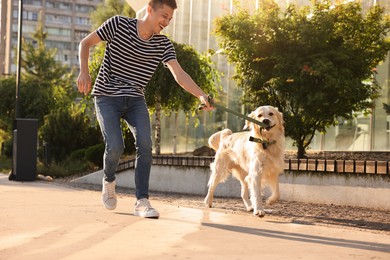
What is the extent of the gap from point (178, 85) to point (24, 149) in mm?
4816

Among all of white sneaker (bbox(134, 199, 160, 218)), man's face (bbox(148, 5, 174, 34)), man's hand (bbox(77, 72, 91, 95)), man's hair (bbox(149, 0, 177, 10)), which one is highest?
man's hair (bbox(149, 0, 177, 10))

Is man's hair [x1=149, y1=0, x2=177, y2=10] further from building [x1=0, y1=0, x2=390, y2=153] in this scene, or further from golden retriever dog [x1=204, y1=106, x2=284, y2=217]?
building [x1=0, y1=0, x2=390, y2=153]

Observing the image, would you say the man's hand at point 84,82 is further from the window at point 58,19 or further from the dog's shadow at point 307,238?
the window at point 58,19

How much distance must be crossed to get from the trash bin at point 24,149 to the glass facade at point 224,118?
3.82m

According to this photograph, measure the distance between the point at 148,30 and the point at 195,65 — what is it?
11.1m

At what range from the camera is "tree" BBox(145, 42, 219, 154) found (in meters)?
16.4

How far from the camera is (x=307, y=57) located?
1116cm

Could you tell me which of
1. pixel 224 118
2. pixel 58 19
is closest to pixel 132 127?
pixel 224 118

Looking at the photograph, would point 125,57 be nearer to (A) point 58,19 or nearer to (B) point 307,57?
(B) point 307,57

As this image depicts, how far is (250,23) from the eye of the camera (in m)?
11.7

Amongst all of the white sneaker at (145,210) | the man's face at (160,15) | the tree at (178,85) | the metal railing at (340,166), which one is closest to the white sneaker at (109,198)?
the white sneaker at (145,210)

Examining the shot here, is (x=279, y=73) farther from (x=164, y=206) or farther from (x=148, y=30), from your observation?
(x=148, y=30)

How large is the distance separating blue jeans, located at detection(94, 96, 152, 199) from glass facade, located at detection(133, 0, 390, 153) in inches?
288

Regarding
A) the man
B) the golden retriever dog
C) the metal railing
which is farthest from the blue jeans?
the metal railing
